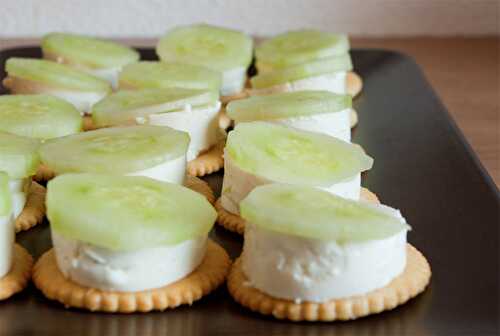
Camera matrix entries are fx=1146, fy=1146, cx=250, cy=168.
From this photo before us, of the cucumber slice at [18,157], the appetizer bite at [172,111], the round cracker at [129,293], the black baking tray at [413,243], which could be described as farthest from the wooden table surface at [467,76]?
the cucumber slice at [18,157]

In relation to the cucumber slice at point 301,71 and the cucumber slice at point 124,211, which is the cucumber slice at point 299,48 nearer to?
the cucumber slice at point 301,71

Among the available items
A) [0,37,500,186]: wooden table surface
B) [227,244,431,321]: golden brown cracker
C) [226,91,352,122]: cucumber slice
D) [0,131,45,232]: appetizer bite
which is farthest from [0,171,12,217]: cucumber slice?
[0,37,500,186]: wooden table surface

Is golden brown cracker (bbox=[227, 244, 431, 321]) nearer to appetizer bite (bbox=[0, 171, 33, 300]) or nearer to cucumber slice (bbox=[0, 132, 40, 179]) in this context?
appetizer bite (bbox=[0, 171, 33, 300])

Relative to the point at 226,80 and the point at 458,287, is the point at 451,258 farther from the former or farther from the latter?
the point at 226,80

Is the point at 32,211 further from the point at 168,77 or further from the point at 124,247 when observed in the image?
the point at 168,77

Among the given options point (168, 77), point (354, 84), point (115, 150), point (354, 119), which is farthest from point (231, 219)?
point (354, 84)

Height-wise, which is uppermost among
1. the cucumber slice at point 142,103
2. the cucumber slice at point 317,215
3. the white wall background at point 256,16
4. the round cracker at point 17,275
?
the cucumber slice at point 317,215

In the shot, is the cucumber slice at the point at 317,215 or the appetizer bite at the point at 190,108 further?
the appetizer bite at the point at 190,108
